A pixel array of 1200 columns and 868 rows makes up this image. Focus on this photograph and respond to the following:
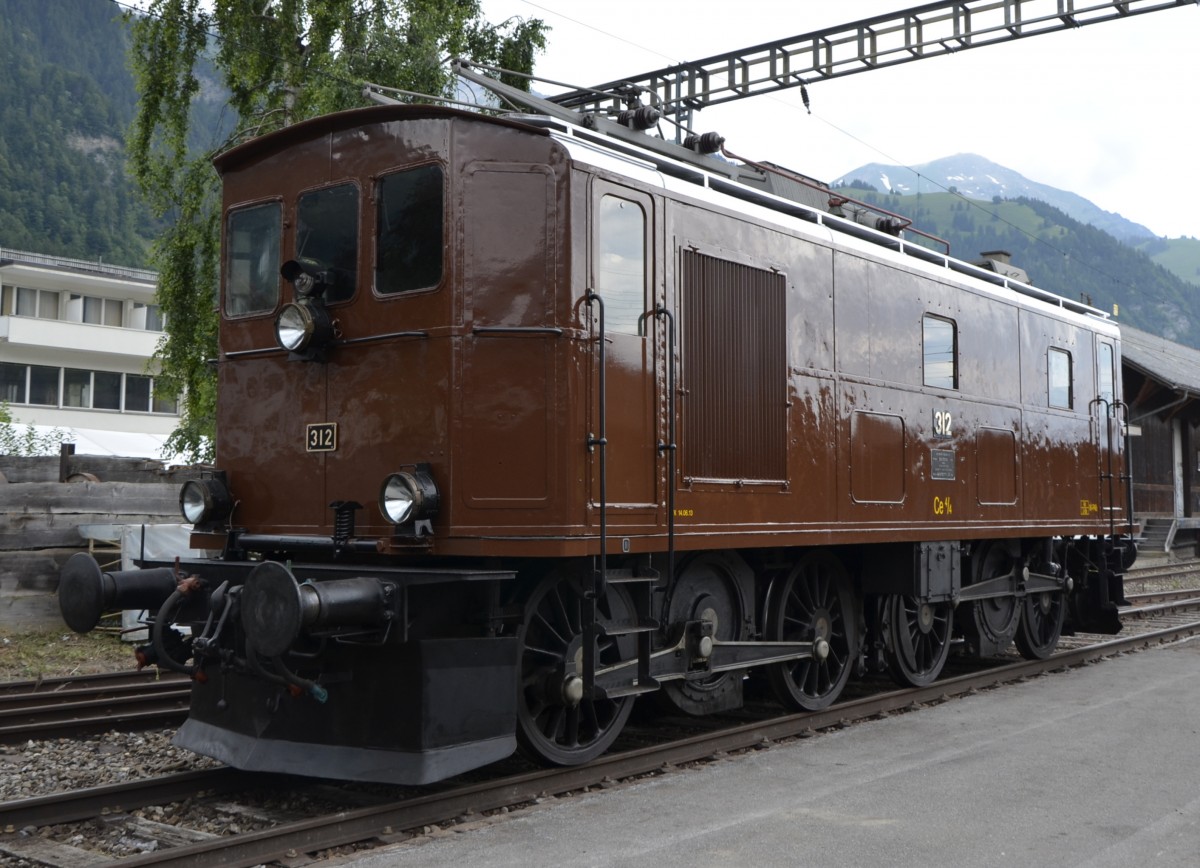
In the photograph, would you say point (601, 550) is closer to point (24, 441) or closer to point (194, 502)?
point (194, 502)

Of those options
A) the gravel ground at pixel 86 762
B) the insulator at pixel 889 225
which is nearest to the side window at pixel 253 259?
the gravel ground at pixel 86 762

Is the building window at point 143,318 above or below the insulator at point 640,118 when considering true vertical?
above

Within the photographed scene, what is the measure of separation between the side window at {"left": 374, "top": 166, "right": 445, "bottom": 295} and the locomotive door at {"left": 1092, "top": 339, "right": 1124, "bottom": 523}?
9143 mm

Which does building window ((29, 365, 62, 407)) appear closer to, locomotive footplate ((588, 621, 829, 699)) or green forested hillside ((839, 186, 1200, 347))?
locomotive footplate ((588, 621, 829, 699))

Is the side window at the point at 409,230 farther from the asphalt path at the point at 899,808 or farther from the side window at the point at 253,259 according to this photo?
the asphalt path at the point at 899,808

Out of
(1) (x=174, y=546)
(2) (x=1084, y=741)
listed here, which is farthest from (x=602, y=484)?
(1) (x=174, y=546)

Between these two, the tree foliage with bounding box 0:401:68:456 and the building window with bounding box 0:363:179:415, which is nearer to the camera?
the tree foliage with bounding box 0:401:68:456

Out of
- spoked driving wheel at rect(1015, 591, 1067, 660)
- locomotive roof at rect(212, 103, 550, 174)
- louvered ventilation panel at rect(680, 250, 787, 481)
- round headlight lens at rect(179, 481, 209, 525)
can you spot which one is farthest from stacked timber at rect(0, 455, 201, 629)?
spoked driving wheel at rect(1015, 591, 1067, 660)

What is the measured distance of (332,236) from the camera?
6902mm

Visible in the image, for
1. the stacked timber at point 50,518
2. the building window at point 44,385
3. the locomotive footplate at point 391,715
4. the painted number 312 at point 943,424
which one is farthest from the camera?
the building window at point 44,385

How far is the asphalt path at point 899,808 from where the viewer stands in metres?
5.25

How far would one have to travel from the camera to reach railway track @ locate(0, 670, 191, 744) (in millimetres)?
7820

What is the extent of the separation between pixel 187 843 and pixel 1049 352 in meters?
9.82

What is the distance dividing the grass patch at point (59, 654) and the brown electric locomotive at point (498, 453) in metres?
4.94
